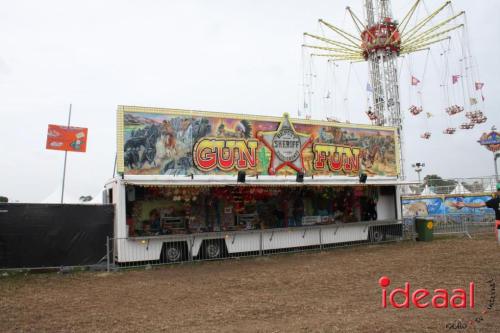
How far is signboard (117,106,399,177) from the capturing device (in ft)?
50.0

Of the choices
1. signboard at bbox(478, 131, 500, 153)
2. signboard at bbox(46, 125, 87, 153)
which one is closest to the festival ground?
signboard at bbox(46, 125, 87, 153)

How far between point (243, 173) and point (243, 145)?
150 cm

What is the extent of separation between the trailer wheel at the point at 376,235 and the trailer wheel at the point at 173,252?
9113 mm

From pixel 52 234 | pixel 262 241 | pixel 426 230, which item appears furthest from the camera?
pixel 426 230

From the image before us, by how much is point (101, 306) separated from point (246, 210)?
32.0ft

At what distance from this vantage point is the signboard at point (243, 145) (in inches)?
600

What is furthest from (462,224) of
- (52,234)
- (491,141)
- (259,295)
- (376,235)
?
(52,234)

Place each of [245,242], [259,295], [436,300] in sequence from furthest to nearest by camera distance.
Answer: [245,242] < [259,295] < [436,300]

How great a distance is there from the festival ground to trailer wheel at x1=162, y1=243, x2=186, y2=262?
67 cm

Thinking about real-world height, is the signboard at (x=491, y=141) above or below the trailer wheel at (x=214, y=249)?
above

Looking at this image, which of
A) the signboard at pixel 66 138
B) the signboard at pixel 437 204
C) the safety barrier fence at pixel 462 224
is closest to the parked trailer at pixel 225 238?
the safety barrier fence at pixel 462 224

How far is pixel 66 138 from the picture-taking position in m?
19.0

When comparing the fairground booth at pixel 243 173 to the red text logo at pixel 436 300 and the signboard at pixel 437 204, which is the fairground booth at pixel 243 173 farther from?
the red text logo at pixel 436 300

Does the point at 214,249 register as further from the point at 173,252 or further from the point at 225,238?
the point at 173,252
